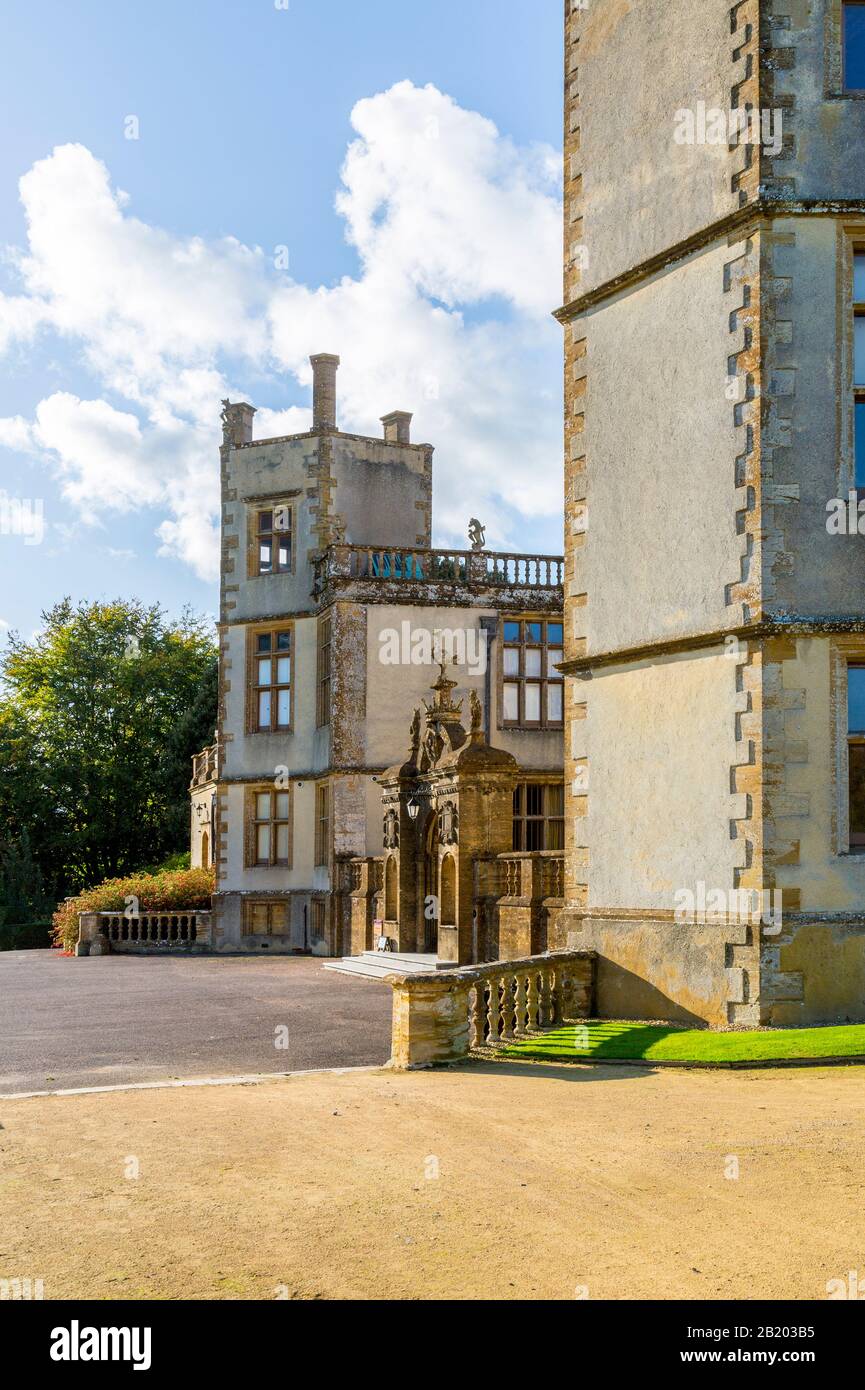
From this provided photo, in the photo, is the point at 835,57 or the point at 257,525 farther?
the point at 257,525

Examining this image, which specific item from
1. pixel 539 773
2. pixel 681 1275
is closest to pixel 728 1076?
pixel 681 1275

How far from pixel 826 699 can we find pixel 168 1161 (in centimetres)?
810

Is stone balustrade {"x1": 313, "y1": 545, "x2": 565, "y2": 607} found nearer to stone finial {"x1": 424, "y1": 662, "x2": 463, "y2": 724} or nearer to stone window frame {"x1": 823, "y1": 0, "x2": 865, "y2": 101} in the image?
stone finial {"x1": 424, "y1": 662, "x2": 463, "y2": 724}

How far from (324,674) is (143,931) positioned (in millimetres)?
7692

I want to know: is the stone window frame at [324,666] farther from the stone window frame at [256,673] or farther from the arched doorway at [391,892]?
the arched doorway at [391,892]

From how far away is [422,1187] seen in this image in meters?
7.04

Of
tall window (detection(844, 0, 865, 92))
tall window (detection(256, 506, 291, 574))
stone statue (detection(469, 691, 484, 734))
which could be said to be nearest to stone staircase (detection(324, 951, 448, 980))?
stone statue (detection(469, 691, 484, 734))

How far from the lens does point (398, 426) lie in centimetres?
3381

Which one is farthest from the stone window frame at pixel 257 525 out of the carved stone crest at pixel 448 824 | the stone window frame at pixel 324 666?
the carved stone crest at pixel 448 824

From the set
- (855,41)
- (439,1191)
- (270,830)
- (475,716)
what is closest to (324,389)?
(270,830)

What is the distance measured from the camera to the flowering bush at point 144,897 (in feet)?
106

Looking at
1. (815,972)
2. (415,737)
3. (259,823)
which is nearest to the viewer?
(815,972)

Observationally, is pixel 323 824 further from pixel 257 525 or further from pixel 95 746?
pixel 95 746

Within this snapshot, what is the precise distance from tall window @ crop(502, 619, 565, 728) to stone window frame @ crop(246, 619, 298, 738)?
5.18 meters
